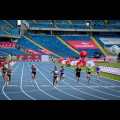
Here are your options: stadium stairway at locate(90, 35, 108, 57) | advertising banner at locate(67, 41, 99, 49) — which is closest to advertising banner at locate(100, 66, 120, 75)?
stadium stairway at locate(90, 35, 108, 57)

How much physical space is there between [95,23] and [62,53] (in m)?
22.9

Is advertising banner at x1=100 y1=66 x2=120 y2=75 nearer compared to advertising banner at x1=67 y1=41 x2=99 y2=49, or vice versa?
advertising banner at x1=100 y1=66 x2=120 y2=75

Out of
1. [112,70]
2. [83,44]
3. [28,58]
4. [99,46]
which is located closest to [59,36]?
[83,44]

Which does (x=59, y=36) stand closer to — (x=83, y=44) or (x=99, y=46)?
(x=83, y=44)

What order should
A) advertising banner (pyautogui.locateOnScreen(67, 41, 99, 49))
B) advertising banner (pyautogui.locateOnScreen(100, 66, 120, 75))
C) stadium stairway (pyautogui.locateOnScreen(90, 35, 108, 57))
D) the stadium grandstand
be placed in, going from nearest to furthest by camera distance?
1. advertising banner (pyautogui.locateOnScreen(100, 66, 120, 75))
2. the stadium grandstand
3. stadium stairway (pyautogui.locateOnScreen(90, 35, 108, 57))
4. advertising banner (pyautogui.locateOnScreen(67, 41, 99, 49))

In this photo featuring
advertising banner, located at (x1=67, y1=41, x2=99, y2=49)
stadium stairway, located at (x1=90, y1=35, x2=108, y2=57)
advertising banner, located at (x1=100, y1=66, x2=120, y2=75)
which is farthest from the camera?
advertising banner, located at (x1=67, y1=41, x2=99, y2=49)

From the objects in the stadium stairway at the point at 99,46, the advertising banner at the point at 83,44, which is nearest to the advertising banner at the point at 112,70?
the stadium stairway at the point at 99,46

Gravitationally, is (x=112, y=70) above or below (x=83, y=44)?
below

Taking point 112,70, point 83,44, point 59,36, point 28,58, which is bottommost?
point 112,70

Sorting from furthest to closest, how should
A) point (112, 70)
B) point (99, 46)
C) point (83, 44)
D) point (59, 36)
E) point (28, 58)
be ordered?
1. point (59, 36)
2. point (99, 46)
3. point (83, 44)
4. point (28, 58)
5. point (112, 70)

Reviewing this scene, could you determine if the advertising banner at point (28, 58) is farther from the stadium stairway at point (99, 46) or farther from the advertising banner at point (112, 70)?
the advertising banner at point (112, 70)

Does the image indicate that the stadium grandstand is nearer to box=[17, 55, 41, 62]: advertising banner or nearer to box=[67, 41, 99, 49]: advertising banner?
box=[67, 41, 99, 49]: advertising banner
